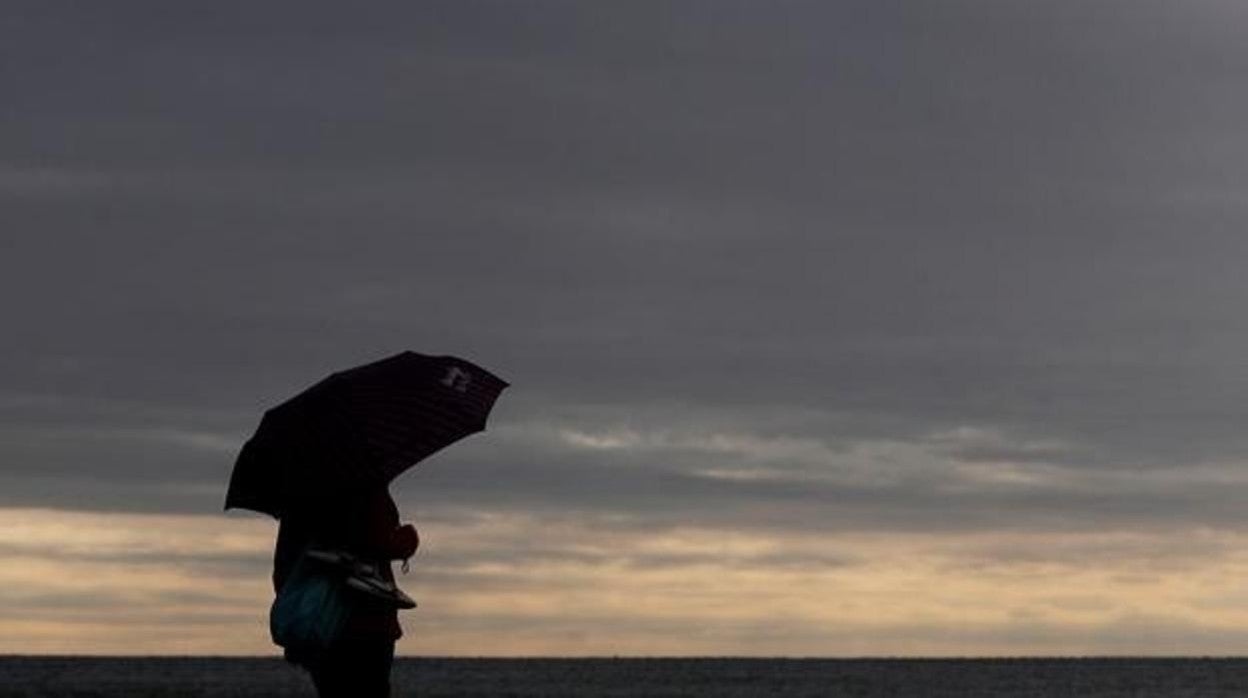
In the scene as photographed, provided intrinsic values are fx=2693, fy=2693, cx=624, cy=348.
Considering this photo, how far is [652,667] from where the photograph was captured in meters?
75.2

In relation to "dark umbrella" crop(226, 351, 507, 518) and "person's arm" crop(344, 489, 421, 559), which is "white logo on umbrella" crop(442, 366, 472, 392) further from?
"person's arm" crop(344, 489, 421, 559)

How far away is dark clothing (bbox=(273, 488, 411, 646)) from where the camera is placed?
46.2ft

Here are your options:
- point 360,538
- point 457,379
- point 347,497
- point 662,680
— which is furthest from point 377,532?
point 662,680

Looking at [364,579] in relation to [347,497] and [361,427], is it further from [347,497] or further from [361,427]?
[361,427]

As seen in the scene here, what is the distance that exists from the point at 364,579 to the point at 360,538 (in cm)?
21

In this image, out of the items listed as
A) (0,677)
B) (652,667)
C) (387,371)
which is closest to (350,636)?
(387,371)

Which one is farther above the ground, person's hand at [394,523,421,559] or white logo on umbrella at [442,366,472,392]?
white logo on umbrella at [442,366,472,392]

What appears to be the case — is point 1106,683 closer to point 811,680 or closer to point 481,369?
point 811,680

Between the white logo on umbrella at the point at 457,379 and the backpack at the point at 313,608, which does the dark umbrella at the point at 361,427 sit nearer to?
the white logo on umbrella at the point at 457,379

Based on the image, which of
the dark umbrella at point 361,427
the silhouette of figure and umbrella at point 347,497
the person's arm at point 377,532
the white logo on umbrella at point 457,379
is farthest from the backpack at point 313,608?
the white logo on umbrella at point 457,379

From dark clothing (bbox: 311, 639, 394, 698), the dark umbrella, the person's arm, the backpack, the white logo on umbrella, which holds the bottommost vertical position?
dark clothing (bbox: 311, 639, 394, 698)

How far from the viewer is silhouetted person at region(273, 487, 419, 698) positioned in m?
14.1

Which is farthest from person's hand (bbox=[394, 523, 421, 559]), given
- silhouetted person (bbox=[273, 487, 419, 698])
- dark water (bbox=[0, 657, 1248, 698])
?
dark water (bbox=[0, 657, 1248, 698])

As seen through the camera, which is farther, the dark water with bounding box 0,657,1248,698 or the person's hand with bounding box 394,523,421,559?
the dark water with bounding box 0,657,1248,698
